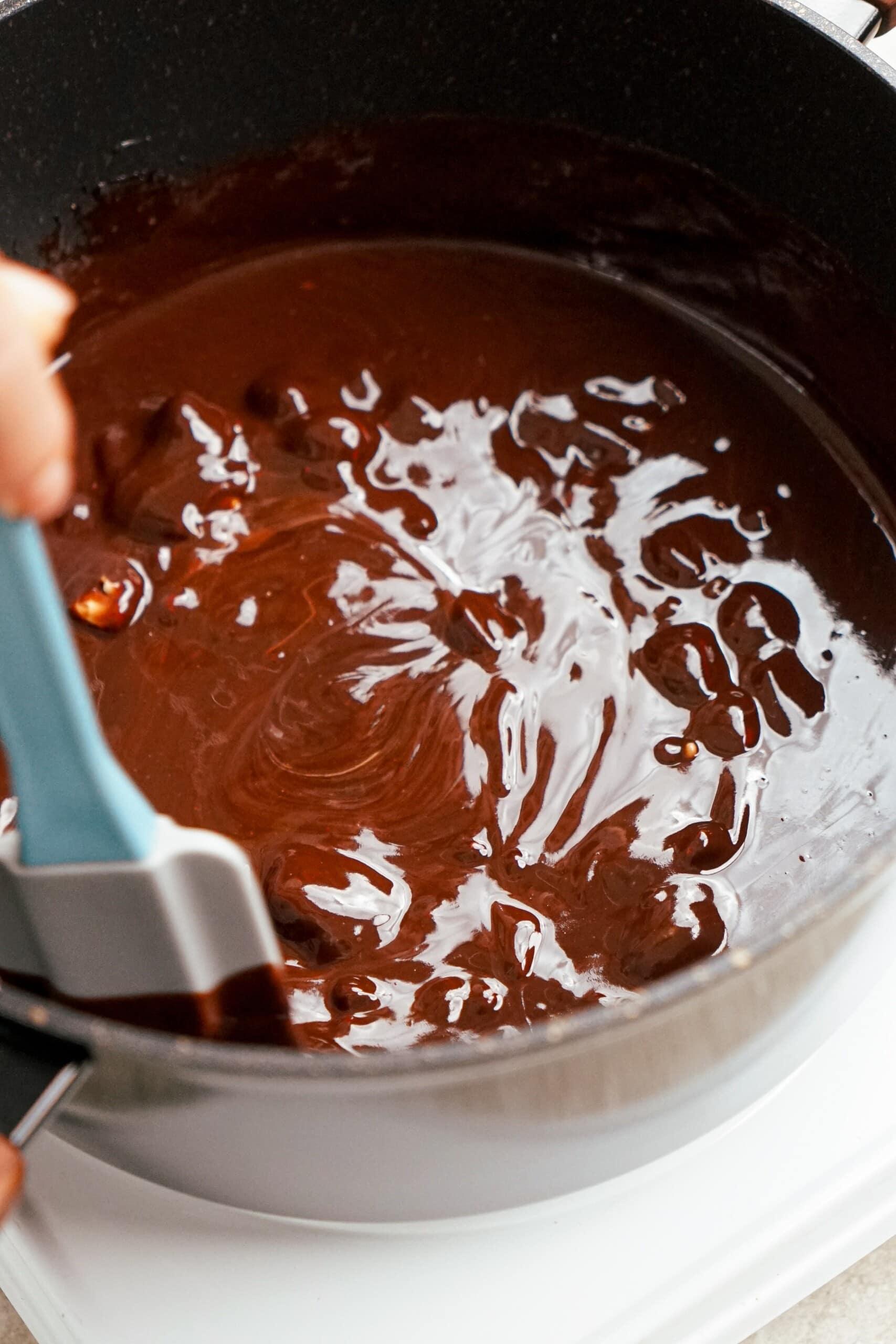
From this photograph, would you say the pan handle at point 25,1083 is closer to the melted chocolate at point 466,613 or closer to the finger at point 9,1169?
the finger at point 9,1169

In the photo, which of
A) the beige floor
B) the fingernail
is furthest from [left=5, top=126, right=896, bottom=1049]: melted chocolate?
the fingernail

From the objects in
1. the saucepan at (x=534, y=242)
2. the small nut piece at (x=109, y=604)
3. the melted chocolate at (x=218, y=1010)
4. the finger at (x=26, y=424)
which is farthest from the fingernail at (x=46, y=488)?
the small nut piece at (x=109, y=604)

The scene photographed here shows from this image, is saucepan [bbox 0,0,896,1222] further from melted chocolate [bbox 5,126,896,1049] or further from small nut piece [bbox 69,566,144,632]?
small nut piece [bbox 69,566,144,632]

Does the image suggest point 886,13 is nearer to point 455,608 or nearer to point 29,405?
point 455,608

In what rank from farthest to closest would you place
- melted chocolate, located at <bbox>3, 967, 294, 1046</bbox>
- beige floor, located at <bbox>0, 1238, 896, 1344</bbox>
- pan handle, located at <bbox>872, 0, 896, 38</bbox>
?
pan handle, located at <bbox>872, 0, 896, 38</bbox> → beige floor, located at <bbox>0, 1238, 896, 1344</bbox> → melted chocolate, located at <bbox>3, 967, 294, 1046</bbox>

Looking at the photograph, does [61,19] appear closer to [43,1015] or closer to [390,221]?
[390,221]
